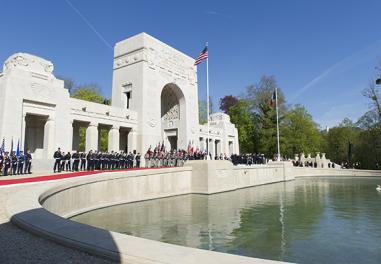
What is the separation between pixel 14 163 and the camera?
55.3ft

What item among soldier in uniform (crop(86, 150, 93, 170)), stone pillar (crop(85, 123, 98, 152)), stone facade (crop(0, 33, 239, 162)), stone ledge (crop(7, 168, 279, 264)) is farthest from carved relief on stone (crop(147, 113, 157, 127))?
stone ledge (crop(7, 168, 279, 264))

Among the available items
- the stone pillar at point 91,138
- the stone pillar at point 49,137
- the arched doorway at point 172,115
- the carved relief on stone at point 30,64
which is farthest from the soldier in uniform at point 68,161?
the arched doorway at point 172,115

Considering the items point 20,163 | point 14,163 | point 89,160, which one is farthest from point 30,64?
point 14,163

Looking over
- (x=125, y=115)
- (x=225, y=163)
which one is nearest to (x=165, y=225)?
(x=225, y=163)

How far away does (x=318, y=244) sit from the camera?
29.2 feet

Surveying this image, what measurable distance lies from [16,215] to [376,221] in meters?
13.1

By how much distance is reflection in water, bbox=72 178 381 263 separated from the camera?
823cm

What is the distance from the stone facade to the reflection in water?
38.3 feet

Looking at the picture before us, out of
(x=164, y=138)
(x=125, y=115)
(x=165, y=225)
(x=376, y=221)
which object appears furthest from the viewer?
(x=164, y=138)

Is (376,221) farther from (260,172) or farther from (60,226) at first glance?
(260,172)

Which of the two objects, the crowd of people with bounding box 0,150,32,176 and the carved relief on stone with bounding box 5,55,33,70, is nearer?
the crowd of people with bounding box 0,150,32,176

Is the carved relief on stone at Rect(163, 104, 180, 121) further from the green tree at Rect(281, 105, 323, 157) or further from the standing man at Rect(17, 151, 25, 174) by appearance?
the standing man at Rect(17, 151, 25, 174)

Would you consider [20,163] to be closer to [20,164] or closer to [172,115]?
[20,164]

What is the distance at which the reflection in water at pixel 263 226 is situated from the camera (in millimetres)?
8234
